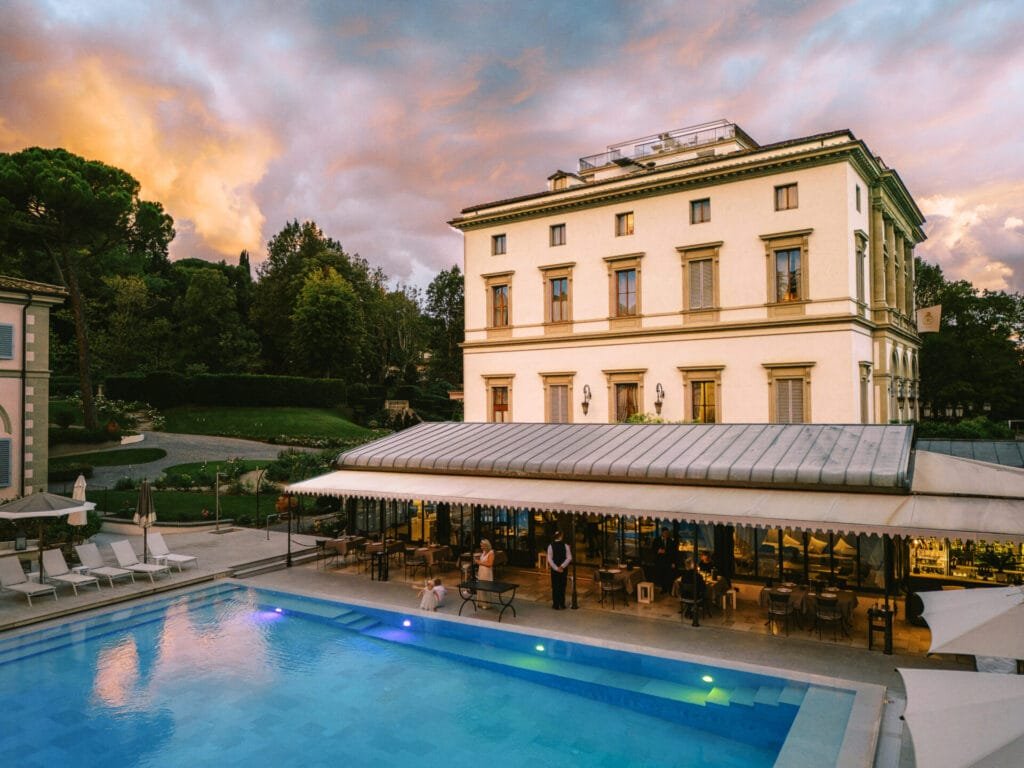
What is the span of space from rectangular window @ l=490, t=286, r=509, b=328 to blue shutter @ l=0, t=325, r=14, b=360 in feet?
63.0

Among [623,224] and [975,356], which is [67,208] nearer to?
[623,224]

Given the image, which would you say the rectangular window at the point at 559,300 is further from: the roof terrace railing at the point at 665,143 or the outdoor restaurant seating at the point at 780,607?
the outdoor restaurant seating at the point at 780,607

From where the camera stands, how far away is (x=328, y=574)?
1698 centimetres

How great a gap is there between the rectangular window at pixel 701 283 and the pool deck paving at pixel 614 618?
48.0 feet

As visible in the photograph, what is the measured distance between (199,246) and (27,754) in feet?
260

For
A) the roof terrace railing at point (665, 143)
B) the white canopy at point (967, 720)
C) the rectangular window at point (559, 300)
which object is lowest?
the white canopy at point (967, 720)

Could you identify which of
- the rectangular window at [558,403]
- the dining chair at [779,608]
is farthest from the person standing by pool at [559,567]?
the rectangular window at [558,403]

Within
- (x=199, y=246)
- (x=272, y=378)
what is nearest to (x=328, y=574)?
(x=272, y=378)

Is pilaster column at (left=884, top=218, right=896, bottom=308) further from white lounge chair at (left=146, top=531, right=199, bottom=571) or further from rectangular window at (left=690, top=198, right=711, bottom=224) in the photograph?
white lounge chair at (left=146, top=531, right=199, bottom=571)

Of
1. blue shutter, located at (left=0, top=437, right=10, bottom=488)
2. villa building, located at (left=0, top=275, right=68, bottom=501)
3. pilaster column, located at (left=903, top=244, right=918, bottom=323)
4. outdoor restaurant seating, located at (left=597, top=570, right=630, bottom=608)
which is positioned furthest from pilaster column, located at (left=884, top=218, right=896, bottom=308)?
blue shutter, located at (left=0, top=437, right=10, bottom=488)

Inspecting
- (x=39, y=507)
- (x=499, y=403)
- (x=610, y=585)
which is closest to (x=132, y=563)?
(x=39, y=507)

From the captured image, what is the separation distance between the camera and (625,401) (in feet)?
93.5

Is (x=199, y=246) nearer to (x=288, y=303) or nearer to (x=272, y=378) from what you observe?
(x=288, y=303)

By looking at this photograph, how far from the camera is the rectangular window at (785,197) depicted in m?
24.9
